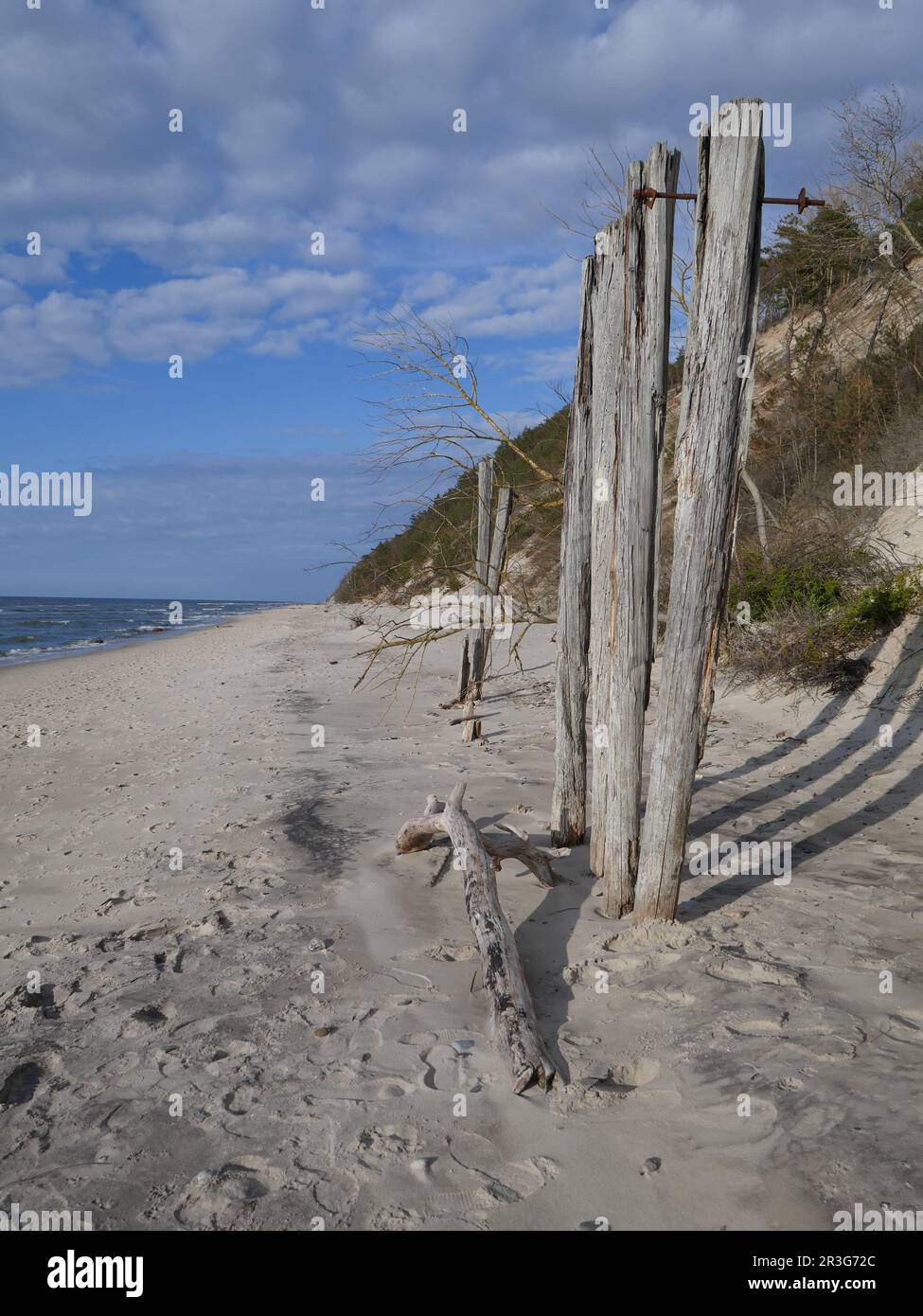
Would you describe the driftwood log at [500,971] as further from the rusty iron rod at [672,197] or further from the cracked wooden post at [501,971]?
the rusty iron rod at [672,197]

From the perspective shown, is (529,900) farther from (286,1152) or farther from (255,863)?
(286,1152)

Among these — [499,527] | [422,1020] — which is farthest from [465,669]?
[422,1020]

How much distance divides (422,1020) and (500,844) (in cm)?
154

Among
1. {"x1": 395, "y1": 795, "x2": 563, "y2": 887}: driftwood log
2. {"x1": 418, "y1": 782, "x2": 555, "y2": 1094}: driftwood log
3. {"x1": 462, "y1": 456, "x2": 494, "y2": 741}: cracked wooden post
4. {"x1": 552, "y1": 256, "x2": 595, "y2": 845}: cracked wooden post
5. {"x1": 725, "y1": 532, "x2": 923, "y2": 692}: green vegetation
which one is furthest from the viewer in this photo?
{"x1": 462, "y1": 456, "x2": 494, "y2": 741}: cracked wooden post

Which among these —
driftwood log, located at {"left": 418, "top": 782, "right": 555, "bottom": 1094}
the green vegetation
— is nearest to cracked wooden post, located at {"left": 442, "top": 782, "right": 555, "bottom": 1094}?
driftwood log, located at {"left": 418, "top": 782, "right": 555, "bottom": 1094}

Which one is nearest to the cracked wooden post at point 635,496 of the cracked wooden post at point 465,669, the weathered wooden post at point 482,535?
the weathered wooden post at point 482,535

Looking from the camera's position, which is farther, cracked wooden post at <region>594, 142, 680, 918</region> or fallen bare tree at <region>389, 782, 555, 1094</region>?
cracked wooden post at <region>594, 142, 680, 918</region>

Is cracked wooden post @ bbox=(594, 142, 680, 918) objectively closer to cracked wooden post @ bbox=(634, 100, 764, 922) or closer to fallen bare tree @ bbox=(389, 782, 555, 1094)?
cracked wooden post @ bbox=(634, 100, 764, 922)

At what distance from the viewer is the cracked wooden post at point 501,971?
3.17m

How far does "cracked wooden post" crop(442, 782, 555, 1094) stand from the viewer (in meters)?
3.17

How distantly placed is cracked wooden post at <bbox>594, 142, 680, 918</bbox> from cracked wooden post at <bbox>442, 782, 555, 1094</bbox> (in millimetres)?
770

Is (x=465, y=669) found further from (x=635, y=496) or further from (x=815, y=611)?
(x=635, y=496)

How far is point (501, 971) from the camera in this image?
12.1ft
